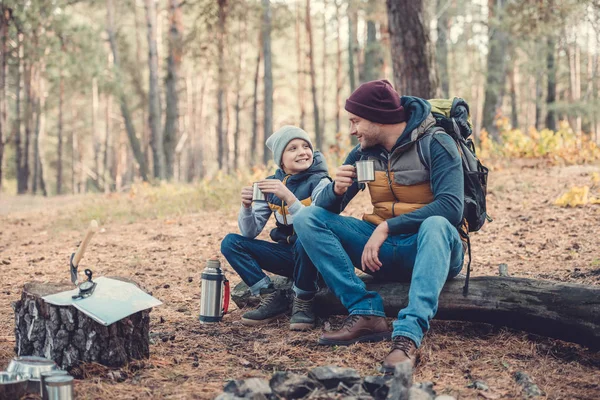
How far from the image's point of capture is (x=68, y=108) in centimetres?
3484

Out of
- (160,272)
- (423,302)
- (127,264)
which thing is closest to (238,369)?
(423,302)

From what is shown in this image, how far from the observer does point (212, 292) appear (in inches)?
171

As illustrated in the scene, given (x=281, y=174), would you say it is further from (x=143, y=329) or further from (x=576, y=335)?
(x=576, y=335)

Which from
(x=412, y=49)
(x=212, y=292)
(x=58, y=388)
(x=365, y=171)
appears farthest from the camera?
(x=412, y=49)

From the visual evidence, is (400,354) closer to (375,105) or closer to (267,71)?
(375,105)

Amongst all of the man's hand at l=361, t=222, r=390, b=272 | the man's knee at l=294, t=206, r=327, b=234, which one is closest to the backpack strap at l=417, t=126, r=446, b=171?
the man's hand at l=361, t=222, r=390, b=272

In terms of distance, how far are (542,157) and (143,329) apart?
8436mm

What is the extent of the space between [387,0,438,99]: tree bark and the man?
14.3 feet

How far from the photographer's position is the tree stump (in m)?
3.25

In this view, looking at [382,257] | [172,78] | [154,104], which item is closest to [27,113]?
[154,104]

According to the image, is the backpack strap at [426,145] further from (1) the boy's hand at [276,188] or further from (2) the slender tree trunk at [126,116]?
(2) the slender tree trunk at [126,116]

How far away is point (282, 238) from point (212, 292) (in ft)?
2.07

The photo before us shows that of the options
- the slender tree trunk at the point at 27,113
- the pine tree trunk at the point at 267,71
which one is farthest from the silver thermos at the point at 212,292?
the slender tree trunk at the point at 27,113

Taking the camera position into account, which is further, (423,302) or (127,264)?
(127,264)
